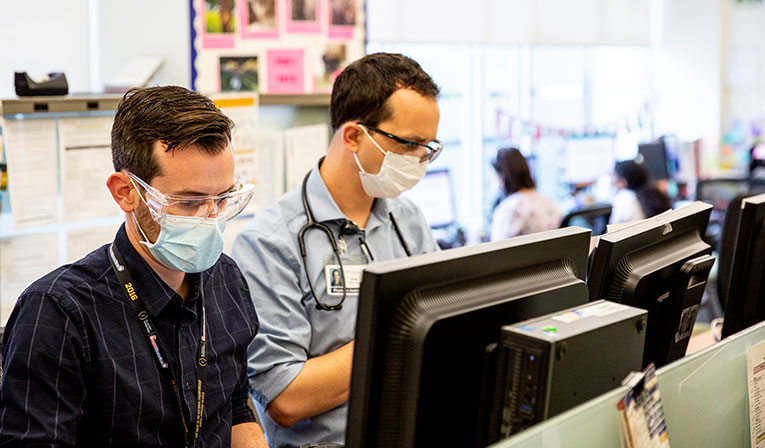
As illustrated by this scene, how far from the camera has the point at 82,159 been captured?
2.40 meters

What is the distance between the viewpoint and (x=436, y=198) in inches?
175

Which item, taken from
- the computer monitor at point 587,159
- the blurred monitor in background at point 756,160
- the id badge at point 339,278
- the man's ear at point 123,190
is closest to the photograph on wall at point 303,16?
the id badge at point 339,278

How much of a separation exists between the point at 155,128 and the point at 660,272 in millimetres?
891

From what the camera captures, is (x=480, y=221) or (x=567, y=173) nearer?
(x=480, y=221)

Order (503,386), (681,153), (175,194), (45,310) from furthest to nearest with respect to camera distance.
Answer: (681,153)
(175,194)
(45,310)
(503,386)

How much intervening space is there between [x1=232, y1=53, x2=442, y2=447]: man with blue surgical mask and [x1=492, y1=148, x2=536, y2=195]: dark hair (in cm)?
254

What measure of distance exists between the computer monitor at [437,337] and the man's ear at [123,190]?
656 mm

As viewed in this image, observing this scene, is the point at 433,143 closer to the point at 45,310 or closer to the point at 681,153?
the point at 45,310

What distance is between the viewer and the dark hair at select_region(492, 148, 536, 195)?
4426 mm

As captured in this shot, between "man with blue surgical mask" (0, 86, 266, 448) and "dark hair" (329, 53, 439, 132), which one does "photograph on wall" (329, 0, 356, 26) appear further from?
"man with blue surgical mask" (0, 86, 266, 448)

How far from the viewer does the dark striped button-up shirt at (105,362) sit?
1.20 m

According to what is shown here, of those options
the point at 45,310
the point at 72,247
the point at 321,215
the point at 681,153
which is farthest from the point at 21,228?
the point at 681,153

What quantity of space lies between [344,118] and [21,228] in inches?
42.7

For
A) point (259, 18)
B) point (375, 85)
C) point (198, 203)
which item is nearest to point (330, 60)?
point (259, 18)
